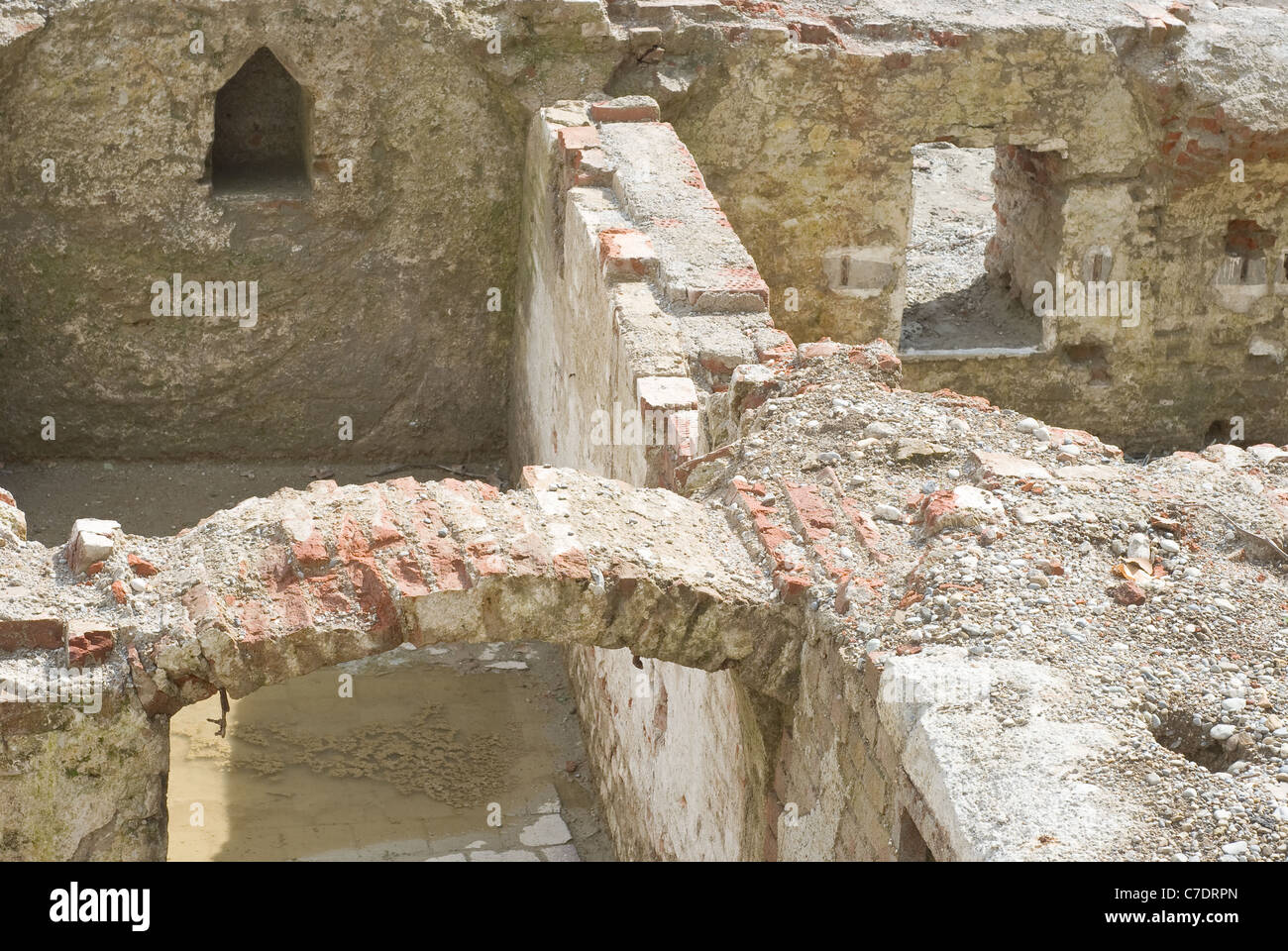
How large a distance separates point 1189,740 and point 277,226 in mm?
5892

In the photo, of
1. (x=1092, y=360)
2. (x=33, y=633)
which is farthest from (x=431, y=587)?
(x=1092, y=360)

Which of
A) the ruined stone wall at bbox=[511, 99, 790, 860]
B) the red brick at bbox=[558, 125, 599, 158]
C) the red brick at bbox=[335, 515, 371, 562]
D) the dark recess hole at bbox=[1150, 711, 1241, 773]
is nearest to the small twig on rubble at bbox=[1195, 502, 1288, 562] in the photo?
the dark recess hole at bbox=[1150, 711, 1241, 773]

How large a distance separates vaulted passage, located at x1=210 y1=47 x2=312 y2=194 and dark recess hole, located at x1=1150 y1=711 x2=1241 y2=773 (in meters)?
5.91

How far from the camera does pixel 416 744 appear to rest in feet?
23.3

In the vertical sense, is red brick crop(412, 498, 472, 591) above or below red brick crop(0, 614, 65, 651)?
above

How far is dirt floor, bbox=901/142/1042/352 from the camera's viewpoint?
360 inches

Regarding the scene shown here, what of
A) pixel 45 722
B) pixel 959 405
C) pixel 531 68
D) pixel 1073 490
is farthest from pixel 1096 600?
pixel 531 68

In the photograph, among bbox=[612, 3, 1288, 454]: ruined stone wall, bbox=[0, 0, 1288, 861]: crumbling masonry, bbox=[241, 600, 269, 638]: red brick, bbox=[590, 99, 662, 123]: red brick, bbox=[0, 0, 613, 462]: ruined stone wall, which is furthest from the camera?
bbox=[612, 3, 1288, 454]: ruined stone wall

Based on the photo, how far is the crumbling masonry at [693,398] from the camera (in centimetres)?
388

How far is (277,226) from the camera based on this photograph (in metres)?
8.40

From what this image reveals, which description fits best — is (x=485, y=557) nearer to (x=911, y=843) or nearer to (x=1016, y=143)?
(x=911, y=843)

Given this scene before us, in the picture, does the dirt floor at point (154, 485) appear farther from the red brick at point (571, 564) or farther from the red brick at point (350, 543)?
the red brick at point (571, 564)

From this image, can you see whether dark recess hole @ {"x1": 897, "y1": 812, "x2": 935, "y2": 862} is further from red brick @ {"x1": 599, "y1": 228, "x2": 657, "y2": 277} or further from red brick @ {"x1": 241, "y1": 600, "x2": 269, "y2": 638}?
red brick @ {"x1": 599, "y1": 228, "x2": 657, "y2": 277}

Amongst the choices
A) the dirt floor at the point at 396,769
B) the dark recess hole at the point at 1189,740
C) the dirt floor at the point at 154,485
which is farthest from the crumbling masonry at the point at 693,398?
the dirt floor at the point at 396,769
